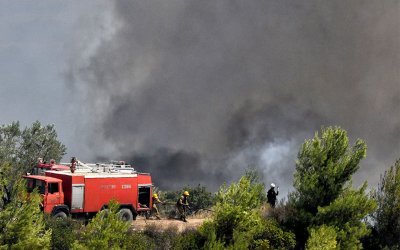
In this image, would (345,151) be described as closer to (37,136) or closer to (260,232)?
(260,232)

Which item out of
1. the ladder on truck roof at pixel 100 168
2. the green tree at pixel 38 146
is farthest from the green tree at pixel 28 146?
the ladder on truck roof at pixel 100 168

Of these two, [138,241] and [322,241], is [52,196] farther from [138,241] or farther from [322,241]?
[322,241]

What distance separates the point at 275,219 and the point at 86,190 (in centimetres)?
1285

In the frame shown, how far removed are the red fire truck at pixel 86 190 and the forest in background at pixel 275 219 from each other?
4.82 ft

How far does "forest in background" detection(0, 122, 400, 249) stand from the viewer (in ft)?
71.8

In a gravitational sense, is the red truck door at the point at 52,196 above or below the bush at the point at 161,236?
above

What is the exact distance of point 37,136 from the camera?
60562 millimetres

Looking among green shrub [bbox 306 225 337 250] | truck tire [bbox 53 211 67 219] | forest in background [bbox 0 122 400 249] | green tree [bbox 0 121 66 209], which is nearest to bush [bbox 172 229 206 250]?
forest in background [bbox 0 122 400 249]

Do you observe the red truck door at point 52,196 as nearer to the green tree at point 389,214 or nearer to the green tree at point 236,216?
the green tree at point 236,216

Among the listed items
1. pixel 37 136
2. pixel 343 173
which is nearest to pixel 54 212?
pixel 343 173

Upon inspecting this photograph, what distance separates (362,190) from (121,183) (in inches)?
641

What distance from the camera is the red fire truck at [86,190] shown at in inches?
1129

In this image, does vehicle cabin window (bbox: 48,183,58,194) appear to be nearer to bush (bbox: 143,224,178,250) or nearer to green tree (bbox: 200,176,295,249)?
bush (bbox: 143,224,178,250)

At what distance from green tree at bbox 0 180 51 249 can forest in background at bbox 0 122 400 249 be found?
A: 42 millimetres
